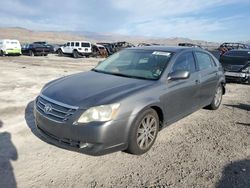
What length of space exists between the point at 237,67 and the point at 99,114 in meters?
9.55

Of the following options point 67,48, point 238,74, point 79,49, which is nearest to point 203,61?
point 238,74

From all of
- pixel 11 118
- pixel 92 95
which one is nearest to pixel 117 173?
pixel 92 95

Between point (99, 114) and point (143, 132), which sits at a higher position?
point (99, 114)

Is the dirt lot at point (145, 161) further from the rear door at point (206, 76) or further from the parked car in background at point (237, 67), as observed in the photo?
the parked car in background at point (237, 67)

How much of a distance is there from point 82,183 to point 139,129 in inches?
47.9

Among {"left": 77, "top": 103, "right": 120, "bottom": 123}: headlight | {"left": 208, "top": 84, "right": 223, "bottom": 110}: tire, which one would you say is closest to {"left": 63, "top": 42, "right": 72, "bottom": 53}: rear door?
{"left": 208, "top": 84, "right": 223, "bottom": 110}: tire

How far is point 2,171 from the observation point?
12.6ft

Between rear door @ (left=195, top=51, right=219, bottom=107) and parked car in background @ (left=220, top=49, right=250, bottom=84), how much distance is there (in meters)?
5.35

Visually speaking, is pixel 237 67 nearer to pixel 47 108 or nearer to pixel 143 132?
pixel 143 132

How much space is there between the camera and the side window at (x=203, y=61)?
6.25 meters

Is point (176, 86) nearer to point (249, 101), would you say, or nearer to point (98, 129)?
point (98, 129)

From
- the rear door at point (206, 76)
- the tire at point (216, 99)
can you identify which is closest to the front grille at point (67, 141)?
the rear door at point (206, 76)

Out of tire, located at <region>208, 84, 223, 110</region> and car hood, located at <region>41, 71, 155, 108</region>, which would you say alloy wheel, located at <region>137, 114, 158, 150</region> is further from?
tire, located at <region>208, 84, 223, 110</region>

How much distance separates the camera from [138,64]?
5371 mm
